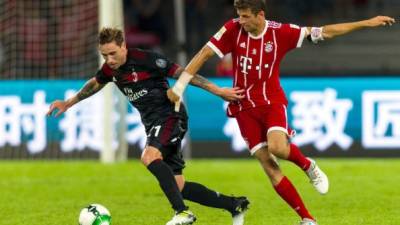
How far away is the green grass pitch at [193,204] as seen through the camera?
10305 millimetres

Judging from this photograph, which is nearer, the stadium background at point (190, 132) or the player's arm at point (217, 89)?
the player's arm at point (217, 89)

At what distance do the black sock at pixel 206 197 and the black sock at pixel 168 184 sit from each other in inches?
18.0

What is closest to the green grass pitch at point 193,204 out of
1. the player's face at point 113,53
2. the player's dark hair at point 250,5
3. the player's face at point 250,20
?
the player's face at point 113,53

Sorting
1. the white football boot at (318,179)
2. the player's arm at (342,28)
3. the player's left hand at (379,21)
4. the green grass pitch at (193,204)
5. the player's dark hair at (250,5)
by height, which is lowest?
the green grass pitch at (193,204)

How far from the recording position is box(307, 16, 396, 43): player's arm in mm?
8805

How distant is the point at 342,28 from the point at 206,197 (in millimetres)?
1864

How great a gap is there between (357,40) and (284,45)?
1447 cm

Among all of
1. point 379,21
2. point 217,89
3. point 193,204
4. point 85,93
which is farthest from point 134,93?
point 193,204

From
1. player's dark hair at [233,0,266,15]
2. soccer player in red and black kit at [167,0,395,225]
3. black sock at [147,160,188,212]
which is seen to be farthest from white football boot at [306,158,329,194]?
player's dark hair at [233,0,266,15]

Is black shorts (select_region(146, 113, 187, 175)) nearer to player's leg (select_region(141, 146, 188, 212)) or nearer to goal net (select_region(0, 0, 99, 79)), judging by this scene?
player's leg (select_region(141, 146, 188, 212))

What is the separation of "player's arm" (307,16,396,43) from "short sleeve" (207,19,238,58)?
2.17ft

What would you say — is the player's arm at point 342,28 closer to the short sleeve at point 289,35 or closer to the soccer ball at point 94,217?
the short sleeve at point 289,35

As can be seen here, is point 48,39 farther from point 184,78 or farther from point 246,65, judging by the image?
point 184,78

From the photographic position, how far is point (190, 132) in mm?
17484
